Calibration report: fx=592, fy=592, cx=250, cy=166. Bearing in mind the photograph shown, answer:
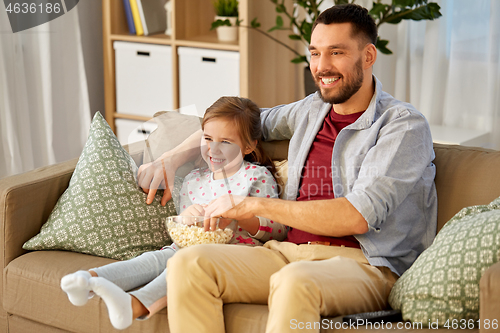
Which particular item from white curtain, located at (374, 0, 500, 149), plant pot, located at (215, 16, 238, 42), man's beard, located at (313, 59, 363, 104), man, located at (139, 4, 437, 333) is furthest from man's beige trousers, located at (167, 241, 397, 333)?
plant pot, located at (215, 16, 238, 42)

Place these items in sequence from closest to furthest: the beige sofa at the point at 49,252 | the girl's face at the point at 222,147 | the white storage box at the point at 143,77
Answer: the girl's face at the point at 222,147 < the beige sofa at the point at 49,252 < the white storage box at the point at 143,77

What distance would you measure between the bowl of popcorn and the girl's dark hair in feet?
0.84

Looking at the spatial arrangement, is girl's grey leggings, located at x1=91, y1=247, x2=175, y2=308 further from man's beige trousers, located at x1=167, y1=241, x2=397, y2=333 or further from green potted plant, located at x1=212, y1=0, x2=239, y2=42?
green potted plant, located at x1=212, y1=0, x2=239, y2=42

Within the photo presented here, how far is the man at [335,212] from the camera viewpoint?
1.40 m

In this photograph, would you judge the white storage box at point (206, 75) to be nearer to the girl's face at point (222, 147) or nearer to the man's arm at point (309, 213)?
the girl's face at point (222, 147)

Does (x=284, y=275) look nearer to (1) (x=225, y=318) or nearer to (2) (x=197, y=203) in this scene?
(1) (x=225, y=318)

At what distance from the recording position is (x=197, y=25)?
11.4ft

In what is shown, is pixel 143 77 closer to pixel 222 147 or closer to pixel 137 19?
pixel 137 19

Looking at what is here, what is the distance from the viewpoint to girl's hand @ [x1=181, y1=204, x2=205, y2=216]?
1.53 meters

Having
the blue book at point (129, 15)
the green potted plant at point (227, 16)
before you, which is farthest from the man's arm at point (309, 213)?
the blue book at point (129, 15)

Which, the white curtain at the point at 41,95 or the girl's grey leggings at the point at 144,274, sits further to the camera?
the white curtain at the point at 41,95

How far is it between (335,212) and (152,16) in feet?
7.82

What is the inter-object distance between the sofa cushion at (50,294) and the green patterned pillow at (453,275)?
28.2 inches

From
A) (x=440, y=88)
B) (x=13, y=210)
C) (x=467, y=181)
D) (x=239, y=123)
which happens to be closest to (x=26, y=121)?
(x=13, y=210)
